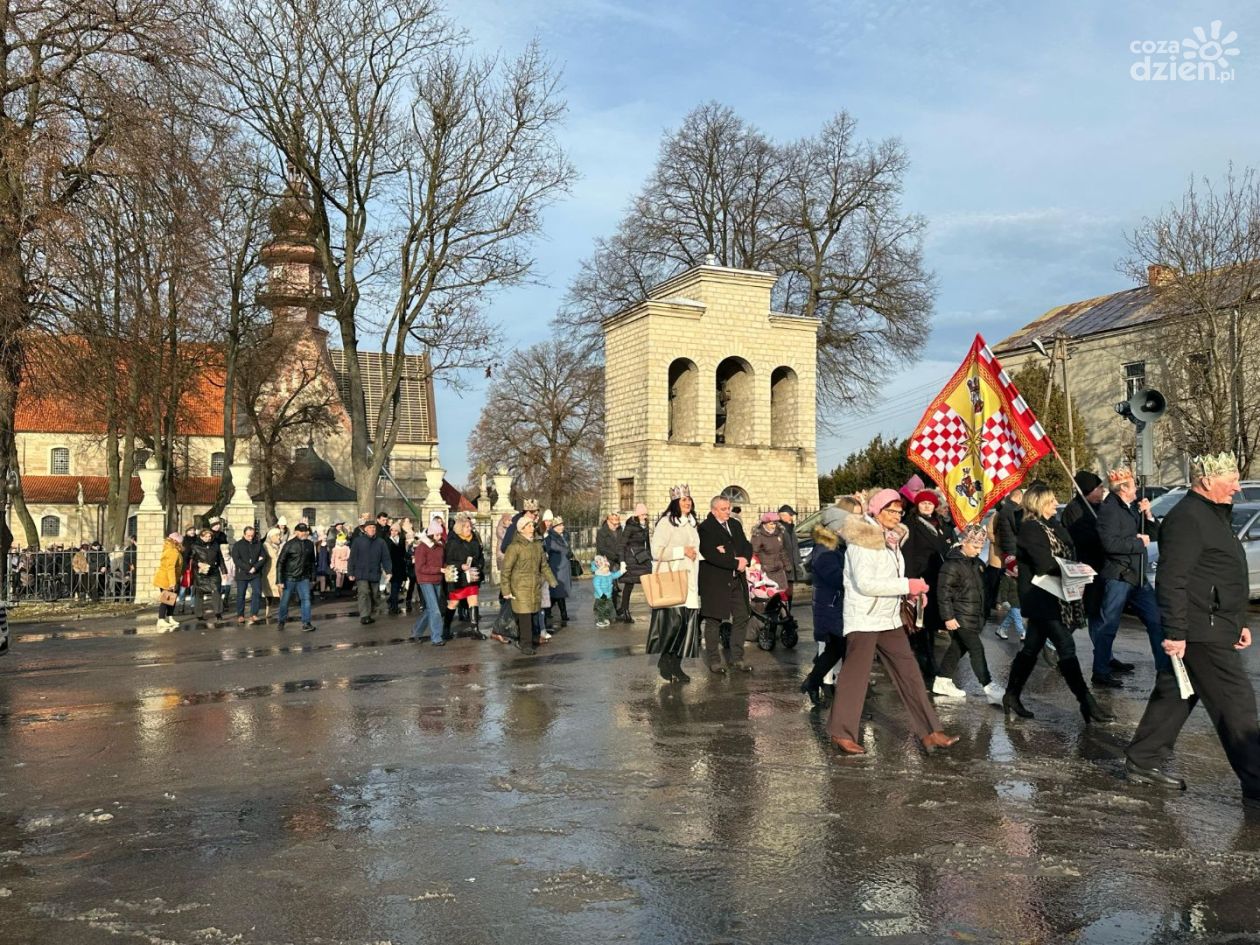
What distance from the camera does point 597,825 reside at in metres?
5.84

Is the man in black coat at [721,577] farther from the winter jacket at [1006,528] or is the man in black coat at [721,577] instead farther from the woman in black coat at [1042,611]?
the woman in black coat at [1042,611]

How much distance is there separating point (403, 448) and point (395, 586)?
57.6 metres

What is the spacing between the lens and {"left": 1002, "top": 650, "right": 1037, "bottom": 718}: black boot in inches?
342

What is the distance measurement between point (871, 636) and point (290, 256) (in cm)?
3218

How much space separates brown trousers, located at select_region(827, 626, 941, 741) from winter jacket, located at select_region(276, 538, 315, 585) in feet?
39.7

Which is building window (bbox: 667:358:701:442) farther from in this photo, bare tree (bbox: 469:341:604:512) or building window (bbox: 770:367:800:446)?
bare tree (bbox: 469:341:604:512)

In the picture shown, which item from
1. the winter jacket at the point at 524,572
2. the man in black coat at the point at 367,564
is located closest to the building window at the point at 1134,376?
the man in black coat at the point at 367,564

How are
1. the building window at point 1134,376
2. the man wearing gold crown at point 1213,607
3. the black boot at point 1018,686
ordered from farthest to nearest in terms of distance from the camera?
the building window at point 1134,376 < the black boot at point 1018,686 < the man wearing gold crown at point 1213,607

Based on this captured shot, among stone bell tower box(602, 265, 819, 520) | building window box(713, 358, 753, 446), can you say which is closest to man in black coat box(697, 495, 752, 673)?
stone bell tower box(602, 265, 819, 520)

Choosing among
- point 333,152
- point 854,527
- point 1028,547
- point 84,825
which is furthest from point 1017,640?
point 333,152

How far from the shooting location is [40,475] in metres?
65.1

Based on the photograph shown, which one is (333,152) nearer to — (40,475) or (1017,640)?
(1017,640)

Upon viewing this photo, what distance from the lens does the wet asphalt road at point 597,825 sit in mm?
4465

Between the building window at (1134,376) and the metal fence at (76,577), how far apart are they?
3599cm
